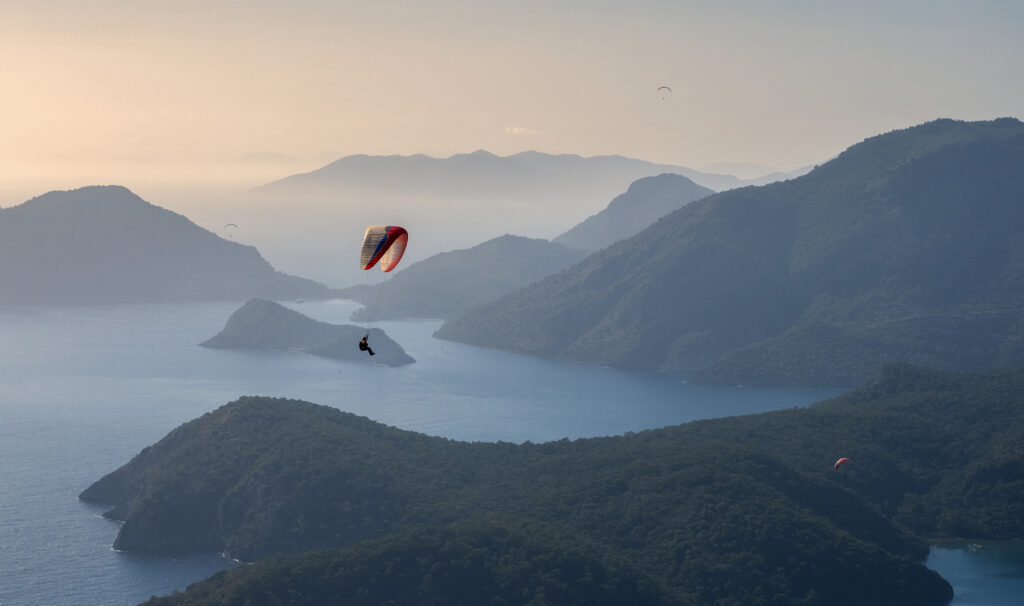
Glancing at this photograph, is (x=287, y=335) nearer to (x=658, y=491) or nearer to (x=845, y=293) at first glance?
(x=845, y=293)

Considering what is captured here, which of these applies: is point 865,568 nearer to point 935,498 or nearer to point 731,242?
point 935,498

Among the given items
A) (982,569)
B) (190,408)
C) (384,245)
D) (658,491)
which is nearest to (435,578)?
(384,245)

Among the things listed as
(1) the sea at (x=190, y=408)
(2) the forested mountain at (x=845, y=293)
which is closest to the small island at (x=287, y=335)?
(1) the sea at (x=190, y=408)

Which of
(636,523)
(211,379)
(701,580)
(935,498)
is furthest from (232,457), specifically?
(211,379)

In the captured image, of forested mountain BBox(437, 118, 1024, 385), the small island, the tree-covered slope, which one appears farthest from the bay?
the small island

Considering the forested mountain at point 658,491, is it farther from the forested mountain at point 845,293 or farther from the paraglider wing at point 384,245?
the forested mountain at point 845,293

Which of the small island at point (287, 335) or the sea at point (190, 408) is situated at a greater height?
the small island at point (287, 335)

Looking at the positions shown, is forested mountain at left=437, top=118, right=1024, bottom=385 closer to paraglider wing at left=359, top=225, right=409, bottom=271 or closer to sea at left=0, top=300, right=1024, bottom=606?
sea at left=0, top=300, right=1024, bottom=606
